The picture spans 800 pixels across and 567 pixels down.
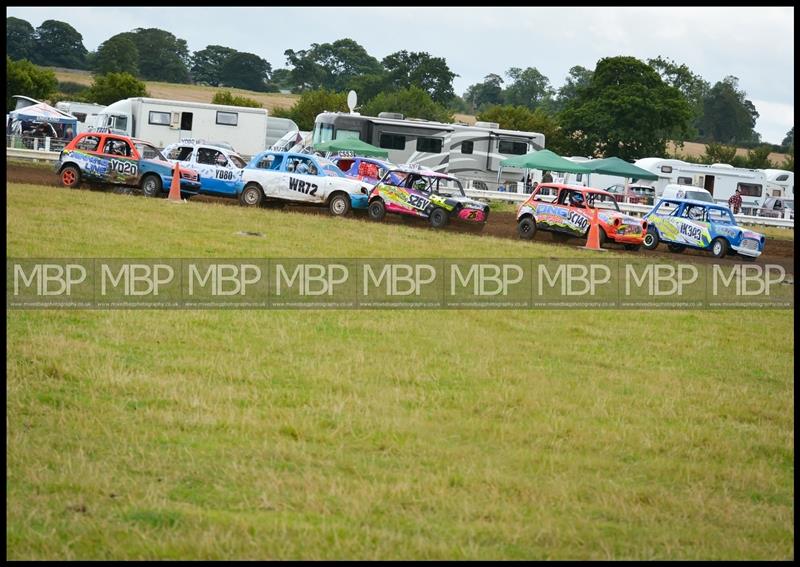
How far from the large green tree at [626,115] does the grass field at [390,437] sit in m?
58.9

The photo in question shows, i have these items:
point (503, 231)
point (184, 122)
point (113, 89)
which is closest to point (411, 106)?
point (113, 89)

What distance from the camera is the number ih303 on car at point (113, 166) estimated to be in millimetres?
24547

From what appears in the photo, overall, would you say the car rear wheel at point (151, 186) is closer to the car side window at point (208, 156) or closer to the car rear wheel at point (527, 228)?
the car side window at point (208, 156)

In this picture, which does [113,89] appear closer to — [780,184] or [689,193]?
[780,184]

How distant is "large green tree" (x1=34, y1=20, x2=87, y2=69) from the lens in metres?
131

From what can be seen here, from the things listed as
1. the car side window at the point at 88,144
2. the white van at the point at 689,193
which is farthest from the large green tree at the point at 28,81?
the car side window at the point at 88,144

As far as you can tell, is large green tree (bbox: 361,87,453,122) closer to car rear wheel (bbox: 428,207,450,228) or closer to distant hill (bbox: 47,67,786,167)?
distant hill (bbox: 47,67,786,167)

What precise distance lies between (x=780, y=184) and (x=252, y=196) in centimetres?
3025

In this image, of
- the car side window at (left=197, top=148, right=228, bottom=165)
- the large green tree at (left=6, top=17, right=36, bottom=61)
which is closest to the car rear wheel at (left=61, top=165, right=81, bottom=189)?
the car side window at (left=197, top=148, right=228, bottom=165)

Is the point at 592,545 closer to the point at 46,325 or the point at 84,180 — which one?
the point at 46,325

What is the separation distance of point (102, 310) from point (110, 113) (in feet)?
111

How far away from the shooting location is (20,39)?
425ft

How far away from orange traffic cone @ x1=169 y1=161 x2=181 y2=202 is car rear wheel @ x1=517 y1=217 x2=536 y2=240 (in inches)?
306

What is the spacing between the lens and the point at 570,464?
7133 millimetres
